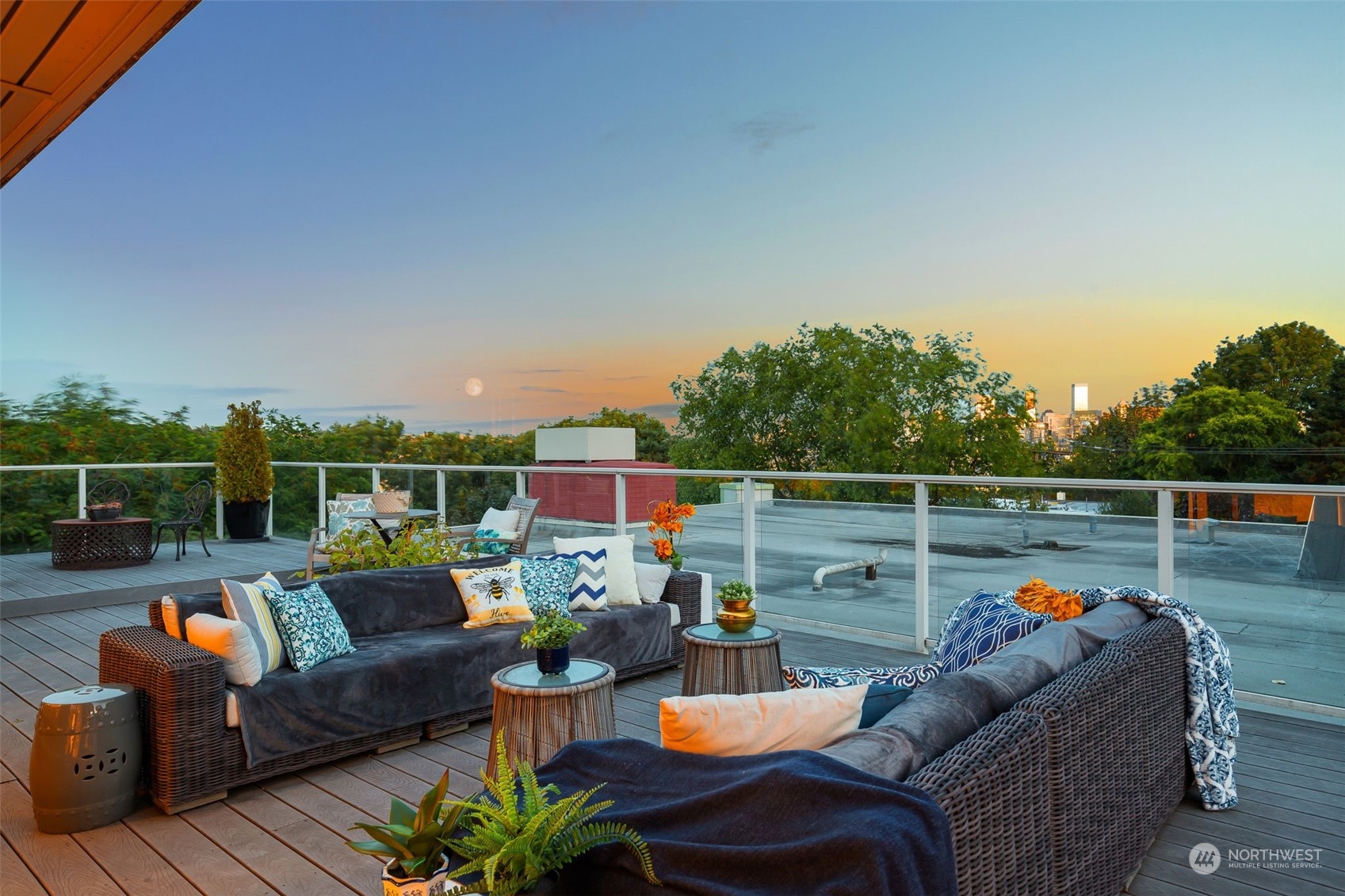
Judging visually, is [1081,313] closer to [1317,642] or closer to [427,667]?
[1317,642]

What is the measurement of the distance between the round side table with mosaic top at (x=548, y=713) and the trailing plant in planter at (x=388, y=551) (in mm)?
2082

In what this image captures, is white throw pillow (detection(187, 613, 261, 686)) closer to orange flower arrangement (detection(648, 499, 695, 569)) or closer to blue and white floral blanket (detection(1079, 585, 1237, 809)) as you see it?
orange flower arrangement (detection(648, 499, 695, 569))

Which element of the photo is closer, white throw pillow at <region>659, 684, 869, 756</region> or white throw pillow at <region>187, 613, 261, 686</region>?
white throw pillow at <region>659, 684, 869, 756</region>

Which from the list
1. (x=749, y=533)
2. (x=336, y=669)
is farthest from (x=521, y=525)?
(x=336, y=669)

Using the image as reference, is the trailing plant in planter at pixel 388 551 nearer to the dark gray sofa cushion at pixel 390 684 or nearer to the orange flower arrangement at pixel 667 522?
the dark gray sofa cushion at pixel 390 684

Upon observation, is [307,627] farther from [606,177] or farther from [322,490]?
[606,177]

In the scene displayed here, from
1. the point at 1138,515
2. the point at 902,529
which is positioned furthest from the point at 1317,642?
the point at 902,529

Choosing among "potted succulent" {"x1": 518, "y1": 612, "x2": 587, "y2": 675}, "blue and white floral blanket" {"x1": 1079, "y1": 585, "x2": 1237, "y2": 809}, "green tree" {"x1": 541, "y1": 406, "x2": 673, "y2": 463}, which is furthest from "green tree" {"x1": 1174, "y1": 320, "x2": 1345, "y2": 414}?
"potted succulent" {"x1": 518, "y1": 612, "x2": 587, "y2": 675}

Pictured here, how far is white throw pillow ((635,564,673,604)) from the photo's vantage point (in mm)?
4781

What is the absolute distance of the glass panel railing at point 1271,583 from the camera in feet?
12.6

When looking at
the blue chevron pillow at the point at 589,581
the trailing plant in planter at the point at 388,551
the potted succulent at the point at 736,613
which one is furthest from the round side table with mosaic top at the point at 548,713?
the trailing plant in planter at the point at 388,551

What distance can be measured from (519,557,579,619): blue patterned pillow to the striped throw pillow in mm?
1297

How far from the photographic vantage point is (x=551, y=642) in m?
2.93

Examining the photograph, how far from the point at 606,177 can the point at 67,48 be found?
10.2 m
